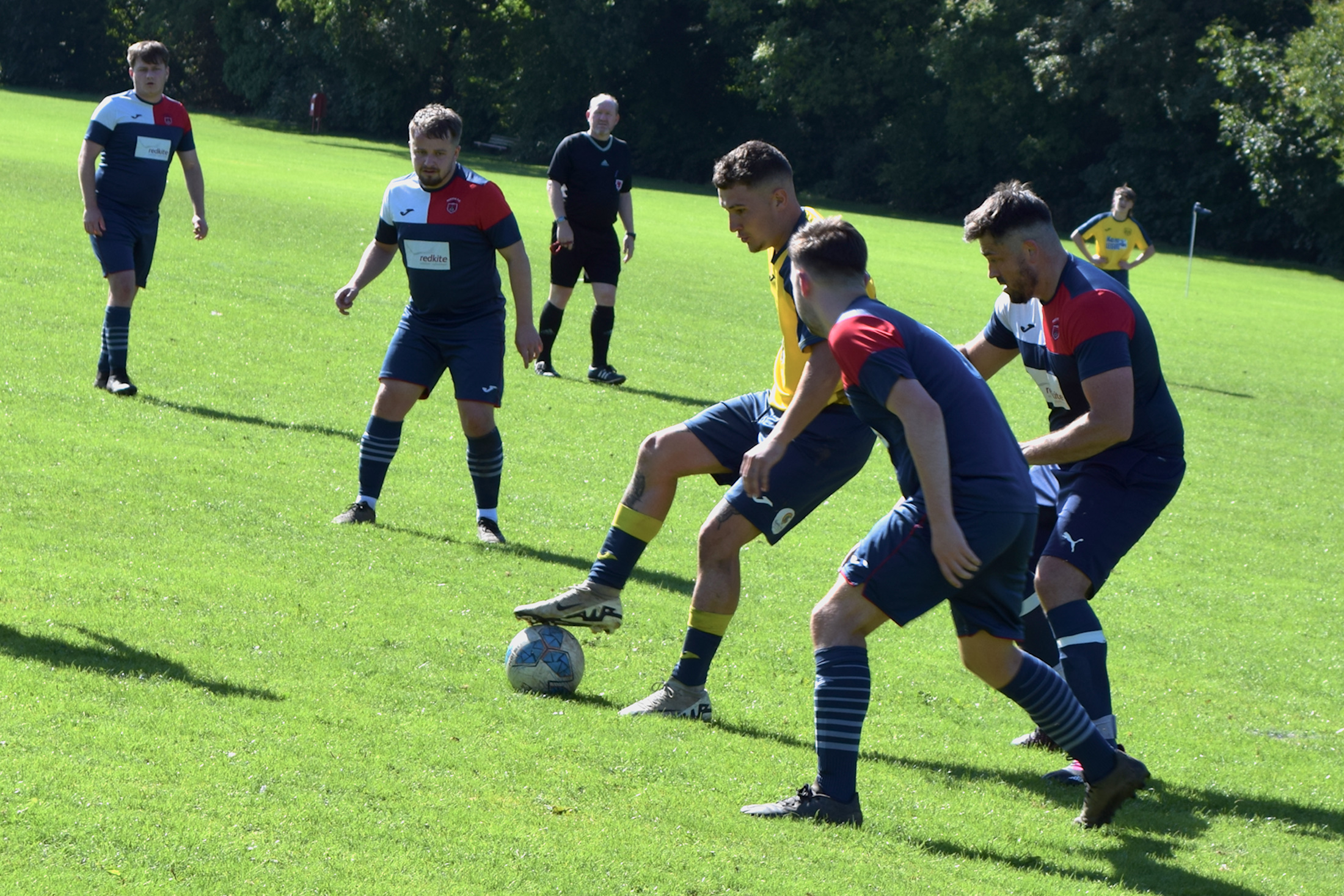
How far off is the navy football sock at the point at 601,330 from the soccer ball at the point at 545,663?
7812 mm

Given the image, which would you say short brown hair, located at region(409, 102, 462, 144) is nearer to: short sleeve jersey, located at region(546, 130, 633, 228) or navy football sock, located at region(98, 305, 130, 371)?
navy football sock, located at region(98, 305, 130, 371)

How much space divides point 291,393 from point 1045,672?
305 inches

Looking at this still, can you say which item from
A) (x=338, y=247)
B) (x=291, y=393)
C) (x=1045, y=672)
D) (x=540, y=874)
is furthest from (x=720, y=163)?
(x=338, y=247)

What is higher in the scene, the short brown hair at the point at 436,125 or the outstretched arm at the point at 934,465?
the short brown hair at the point at 436,125

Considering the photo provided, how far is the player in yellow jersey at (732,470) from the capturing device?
542 centimetres

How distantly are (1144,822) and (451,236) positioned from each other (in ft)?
15.2

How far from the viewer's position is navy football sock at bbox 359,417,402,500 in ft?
25.6

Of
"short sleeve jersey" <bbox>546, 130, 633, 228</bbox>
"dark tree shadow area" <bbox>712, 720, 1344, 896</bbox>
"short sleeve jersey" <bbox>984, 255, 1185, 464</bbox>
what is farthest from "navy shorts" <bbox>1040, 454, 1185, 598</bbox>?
"short sleeve jersey" <bbox>546, 130, 633, 228</bbox>

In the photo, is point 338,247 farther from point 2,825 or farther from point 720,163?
point 2,825

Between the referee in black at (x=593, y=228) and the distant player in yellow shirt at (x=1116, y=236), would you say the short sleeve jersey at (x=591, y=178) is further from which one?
the distant player in yellow shirt at (x=1116, y=236)

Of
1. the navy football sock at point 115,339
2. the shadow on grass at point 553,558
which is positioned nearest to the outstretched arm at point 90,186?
the navy football sock at point 115,339

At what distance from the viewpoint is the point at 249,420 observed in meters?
10.0

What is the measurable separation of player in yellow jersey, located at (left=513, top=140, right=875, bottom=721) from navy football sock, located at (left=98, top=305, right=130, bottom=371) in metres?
5.84

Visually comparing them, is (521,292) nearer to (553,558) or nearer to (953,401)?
(553,558)
